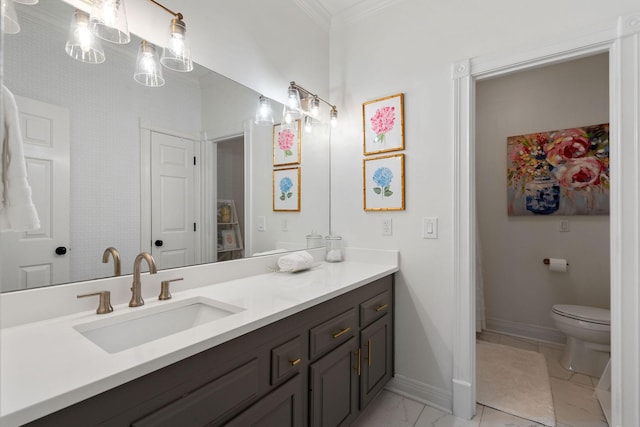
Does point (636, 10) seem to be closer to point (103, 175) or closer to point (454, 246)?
point (454, 246)

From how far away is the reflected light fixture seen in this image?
1252 millimetres

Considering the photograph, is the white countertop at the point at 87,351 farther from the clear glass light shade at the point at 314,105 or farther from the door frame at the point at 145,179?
the clear glass light shade at the point at 314,105

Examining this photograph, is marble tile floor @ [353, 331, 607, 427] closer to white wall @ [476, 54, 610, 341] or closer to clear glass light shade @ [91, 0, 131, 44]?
white wall @ [476, 54, 610, 341]

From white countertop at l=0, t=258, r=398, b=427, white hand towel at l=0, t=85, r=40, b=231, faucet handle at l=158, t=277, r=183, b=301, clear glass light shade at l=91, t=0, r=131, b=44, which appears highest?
clear glass light shade at l=91, t=0, r=131, b=44

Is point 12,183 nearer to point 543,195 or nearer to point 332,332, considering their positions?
point 332,332

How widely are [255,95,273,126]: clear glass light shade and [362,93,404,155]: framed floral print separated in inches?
26.2

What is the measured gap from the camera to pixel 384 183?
2057 millimetres

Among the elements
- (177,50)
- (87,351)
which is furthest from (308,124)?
(87,351)

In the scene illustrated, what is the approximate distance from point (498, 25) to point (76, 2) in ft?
6.40

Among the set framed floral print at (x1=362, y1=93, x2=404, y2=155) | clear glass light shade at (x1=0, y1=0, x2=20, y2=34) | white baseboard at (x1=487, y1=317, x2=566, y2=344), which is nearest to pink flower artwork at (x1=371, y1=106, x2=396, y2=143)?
framed floral print at (x1=362, y1=93, x2=404, y2=155)

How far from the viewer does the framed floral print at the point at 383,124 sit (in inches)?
78.5

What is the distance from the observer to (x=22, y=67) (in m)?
0.98

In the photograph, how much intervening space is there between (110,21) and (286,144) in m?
1.13

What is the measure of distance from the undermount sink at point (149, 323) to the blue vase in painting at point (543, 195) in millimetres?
2715
